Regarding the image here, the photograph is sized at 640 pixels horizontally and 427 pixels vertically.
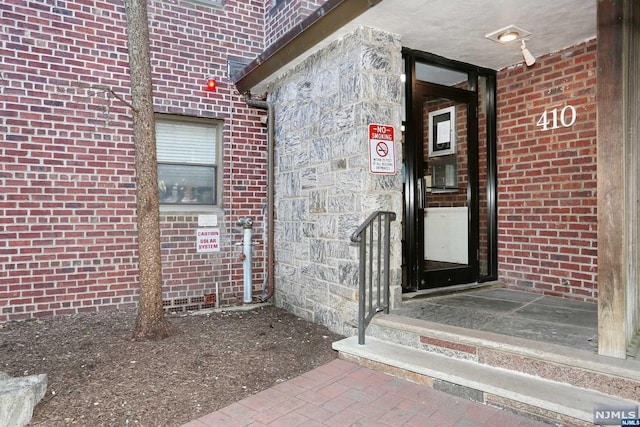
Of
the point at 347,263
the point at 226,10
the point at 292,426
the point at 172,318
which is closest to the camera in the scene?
the point at 292,426

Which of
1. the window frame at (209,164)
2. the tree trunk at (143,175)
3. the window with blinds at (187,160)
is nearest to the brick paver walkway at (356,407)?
the tree trunk at (143,175)

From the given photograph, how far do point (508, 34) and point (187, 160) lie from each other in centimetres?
370

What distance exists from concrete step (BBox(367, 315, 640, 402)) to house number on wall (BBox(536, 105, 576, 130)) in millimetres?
2440

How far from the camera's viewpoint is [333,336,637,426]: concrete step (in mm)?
2072

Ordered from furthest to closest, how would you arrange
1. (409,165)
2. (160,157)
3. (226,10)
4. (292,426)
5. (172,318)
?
(226,10) → (160,157) → (172,318) → (409,165) → (292,426)

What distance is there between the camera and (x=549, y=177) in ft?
13.3

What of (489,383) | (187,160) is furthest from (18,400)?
(187,160)

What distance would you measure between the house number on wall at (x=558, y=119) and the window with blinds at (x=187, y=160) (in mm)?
3742

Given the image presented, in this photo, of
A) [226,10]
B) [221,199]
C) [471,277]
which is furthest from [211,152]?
[471,277]

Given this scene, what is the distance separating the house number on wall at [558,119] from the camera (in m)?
3.86

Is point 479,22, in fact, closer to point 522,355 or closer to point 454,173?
point 454,173

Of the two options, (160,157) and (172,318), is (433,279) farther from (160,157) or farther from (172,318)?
(160,157)

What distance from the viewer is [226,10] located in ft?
16.7

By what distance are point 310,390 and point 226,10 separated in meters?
4.64
